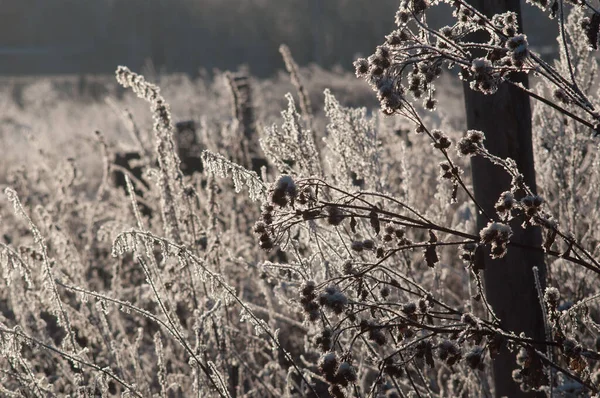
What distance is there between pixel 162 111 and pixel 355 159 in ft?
2.72

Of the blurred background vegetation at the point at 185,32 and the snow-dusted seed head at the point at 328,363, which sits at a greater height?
the blurred background vegetation at the point at 185,32

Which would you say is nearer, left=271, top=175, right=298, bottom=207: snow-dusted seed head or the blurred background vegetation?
left=271, top=175, right=298, bottom=207: snow-dusted seed head

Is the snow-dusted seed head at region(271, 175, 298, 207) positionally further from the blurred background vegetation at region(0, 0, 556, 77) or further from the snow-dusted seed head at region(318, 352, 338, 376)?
the blurred background vegetation at region(0, 0, 556, 77)

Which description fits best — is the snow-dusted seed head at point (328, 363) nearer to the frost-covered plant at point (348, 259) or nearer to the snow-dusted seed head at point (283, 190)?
the frost-covered plant at point (348, 259)

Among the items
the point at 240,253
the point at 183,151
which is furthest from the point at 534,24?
the point at 240,253

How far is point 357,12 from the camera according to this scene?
39625mm

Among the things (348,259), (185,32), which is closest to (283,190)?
(348,259)

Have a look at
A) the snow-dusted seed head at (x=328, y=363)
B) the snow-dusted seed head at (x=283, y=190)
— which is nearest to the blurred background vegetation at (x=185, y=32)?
the snow-dusted seed head at (x=283, y=190)

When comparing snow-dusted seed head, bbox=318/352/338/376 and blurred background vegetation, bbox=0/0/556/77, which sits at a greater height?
blurred background vegetation, bbox=0/0/556/77

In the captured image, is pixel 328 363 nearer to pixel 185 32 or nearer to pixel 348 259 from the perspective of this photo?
pixel 348 259

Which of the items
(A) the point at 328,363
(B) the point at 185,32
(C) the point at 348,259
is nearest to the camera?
(A) the point at 328,363

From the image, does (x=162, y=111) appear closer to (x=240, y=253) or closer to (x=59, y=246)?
(x=59, y=246)

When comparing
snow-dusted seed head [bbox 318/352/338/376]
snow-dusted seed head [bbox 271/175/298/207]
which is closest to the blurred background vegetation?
snow-dusted seed head [bbox 271/175/298/207]

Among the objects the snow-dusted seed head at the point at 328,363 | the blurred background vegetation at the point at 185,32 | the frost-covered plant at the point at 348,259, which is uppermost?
the blurred background vegetation at the point at 185,32
